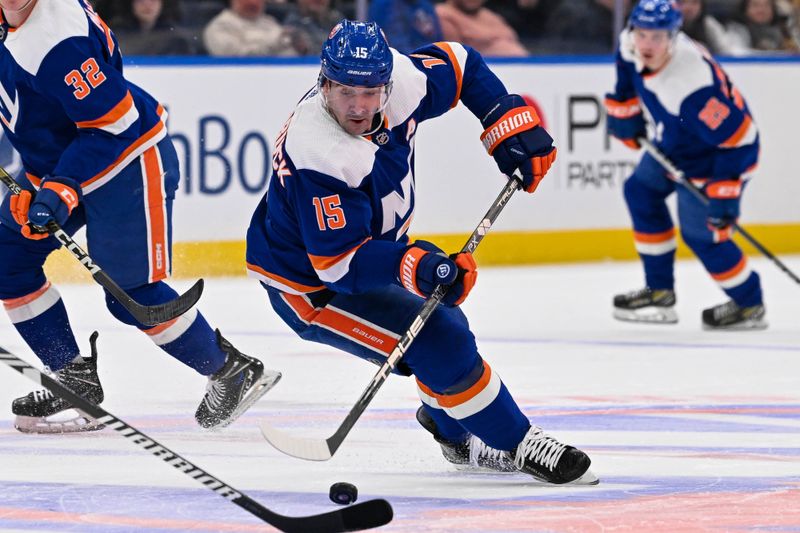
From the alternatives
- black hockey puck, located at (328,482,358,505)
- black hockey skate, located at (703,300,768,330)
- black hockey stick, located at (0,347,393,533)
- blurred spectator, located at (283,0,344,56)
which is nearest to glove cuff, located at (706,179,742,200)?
black hockey skate, located at (703,300,768,330)

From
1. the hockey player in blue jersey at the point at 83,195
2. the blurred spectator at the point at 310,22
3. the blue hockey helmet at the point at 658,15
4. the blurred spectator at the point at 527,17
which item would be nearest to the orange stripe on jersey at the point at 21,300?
the hockey player in blue jersey at the point at 83,195

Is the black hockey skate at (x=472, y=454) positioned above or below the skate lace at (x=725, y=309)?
above

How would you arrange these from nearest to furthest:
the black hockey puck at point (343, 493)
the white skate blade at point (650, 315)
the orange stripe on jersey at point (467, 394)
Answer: the black hockey puck at point (343, 493)
the orange stripe on jersey at point (467, 394)
the white skate blade at point (650, 315)

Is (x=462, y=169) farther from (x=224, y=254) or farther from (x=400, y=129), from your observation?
(x=400, y=129)

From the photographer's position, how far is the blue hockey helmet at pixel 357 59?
279cm

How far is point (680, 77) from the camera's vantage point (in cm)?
532

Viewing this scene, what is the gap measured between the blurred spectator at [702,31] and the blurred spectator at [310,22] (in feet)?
5.86

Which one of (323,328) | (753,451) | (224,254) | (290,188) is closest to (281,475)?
(323,328)

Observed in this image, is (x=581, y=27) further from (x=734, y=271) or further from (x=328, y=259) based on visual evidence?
(x=328, y=259)

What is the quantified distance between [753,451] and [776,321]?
2382 mm

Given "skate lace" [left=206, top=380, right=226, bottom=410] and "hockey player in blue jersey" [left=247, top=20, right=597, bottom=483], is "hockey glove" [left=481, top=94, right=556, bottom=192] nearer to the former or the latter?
"hockey player in blue jersey" [left=247, top=20, right=597, bottom=483]

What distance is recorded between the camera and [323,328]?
3078mm

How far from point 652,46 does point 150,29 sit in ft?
7.14

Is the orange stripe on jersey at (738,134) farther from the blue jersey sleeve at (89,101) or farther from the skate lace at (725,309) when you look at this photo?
the blue jersey sleeve at (89,101)
